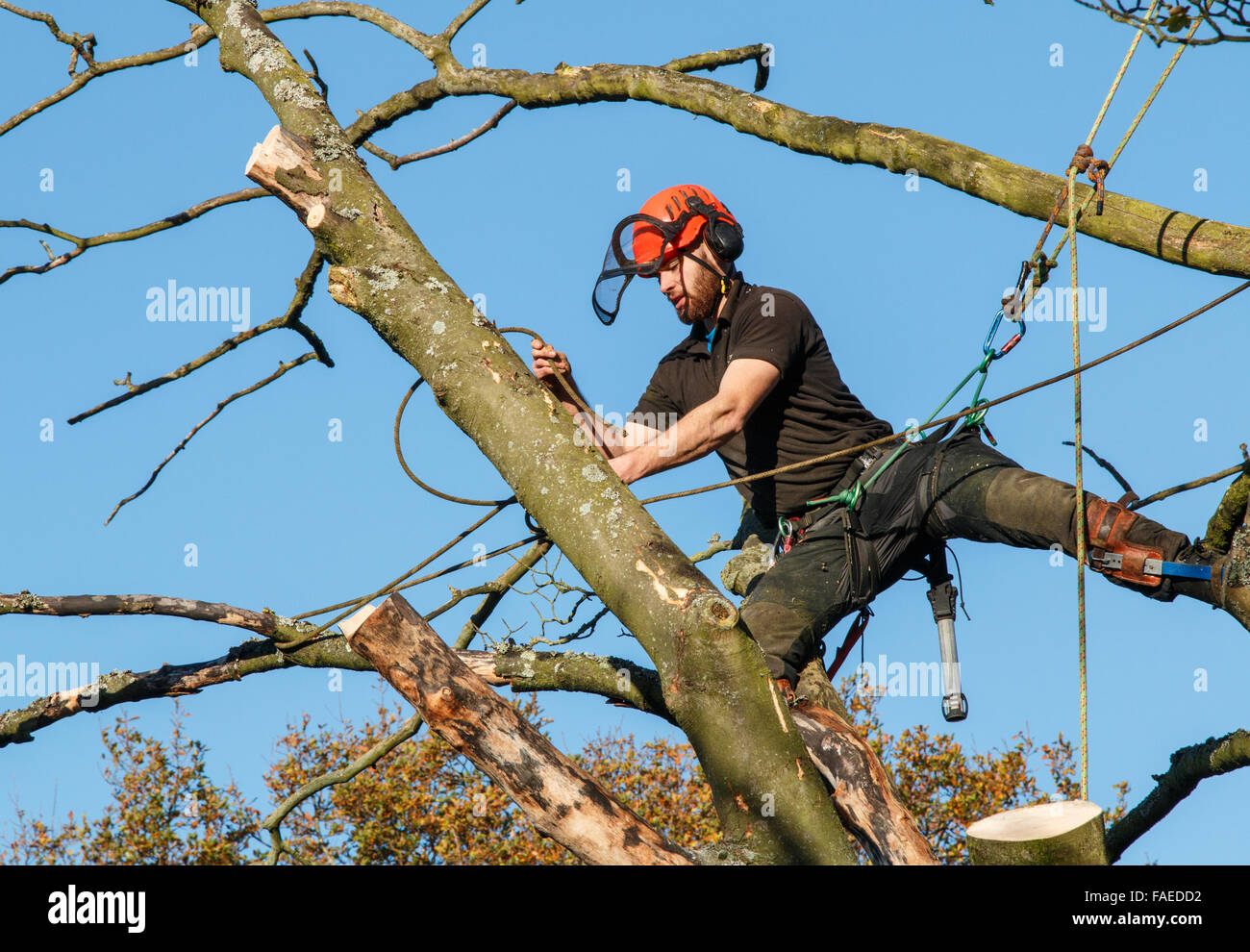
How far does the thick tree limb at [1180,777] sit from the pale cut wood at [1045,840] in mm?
1690

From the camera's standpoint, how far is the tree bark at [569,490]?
2.94 metres

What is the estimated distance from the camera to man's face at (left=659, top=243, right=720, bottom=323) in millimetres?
4684

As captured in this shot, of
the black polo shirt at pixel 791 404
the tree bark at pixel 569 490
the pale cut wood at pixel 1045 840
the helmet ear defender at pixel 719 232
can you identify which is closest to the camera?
the pale cut wood at pixel 1045 840

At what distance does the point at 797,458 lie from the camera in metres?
4.53

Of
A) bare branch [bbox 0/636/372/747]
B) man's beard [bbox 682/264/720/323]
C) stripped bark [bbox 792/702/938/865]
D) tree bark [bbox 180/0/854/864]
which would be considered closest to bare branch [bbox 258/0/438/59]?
tree bark [bbox 180/0/854/864]

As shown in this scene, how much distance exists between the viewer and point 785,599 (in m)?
4.24

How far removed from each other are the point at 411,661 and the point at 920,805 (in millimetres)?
8538

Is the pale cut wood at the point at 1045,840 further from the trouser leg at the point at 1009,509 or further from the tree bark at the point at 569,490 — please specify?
the trouser leg at the point at 1009,509

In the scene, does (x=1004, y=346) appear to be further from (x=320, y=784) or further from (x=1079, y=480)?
(x=320, y=784)

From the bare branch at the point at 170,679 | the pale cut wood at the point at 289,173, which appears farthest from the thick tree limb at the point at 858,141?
the bare branch at the point at 170,679

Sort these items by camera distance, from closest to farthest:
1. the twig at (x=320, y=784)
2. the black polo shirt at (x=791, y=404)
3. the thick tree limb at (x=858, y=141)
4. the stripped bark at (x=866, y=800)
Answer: the thick tree limb at (x=858, y=141) < the stripped bark at (x=866, y=800) < the black polo shirt at (x=791, y=404) < the twig at (x=320, y=784)
